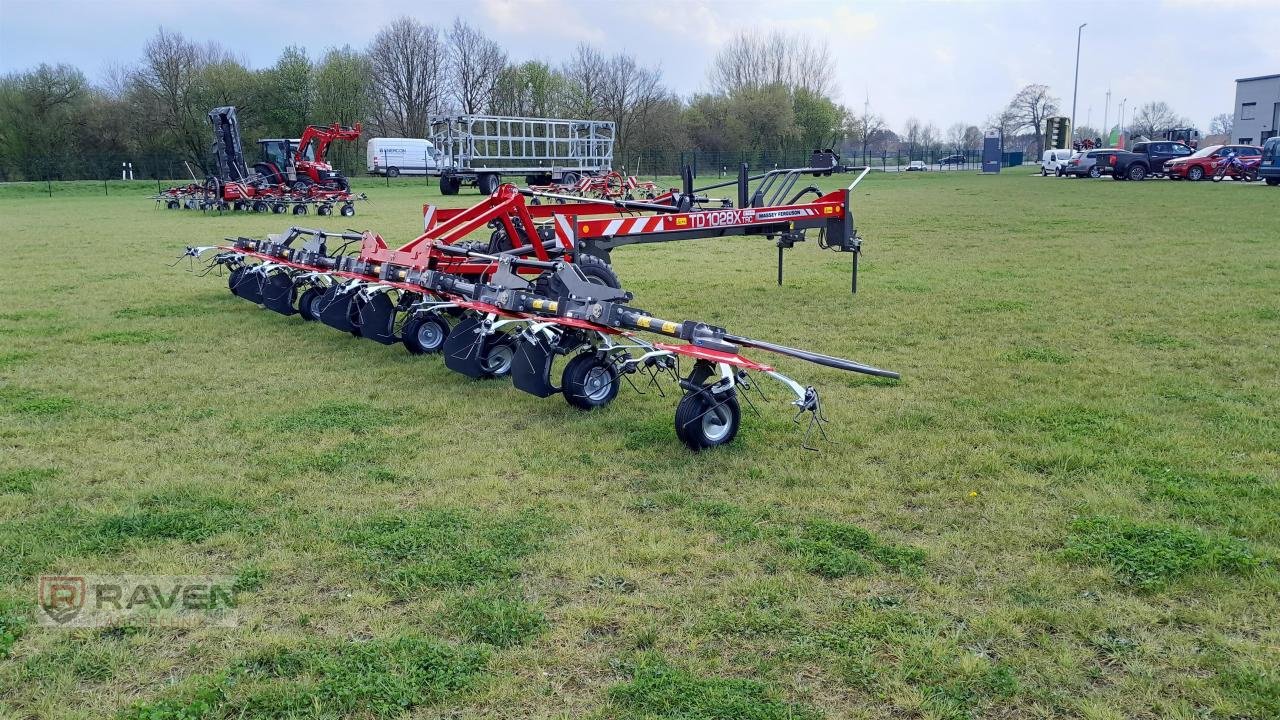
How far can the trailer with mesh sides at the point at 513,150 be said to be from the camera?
3209 centimetres

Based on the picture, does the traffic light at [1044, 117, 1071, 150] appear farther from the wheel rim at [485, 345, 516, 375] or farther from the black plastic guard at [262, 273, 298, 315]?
the wheel rim at [485, 345, 516, 375]

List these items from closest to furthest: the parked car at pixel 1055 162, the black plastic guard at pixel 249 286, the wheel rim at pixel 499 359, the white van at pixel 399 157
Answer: the wheel rim at pixel 499 359 < the black plastic guard at pixel 249 286 < the parked car at pixel 1055 162 < the white van at pixel 399 157

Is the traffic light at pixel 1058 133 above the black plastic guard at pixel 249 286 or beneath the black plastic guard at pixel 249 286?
above

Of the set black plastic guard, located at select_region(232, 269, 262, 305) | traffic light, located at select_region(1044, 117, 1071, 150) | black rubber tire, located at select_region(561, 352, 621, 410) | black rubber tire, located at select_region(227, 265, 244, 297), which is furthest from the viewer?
traffic light, located at select_region(1044, 117, 1071, 150)

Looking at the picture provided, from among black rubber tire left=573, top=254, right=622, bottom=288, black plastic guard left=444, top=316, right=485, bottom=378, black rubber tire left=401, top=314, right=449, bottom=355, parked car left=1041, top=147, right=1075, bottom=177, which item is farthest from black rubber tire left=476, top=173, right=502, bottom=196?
parked car left=1041, top=147, right=1075, bottom=177

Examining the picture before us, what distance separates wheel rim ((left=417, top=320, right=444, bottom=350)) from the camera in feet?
25.6

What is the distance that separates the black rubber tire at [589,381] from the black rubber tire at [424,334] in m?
2.15

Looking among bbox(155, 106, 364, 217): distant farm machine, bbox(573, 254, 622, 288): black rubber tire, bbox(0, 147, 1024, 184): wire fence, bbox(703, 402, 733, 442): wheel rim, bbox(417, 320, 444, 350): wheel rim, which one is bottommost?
bbox(703, 402, 733, 442): wheel rim

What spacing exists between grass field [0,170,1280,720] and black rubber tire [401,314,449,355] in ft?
0.70

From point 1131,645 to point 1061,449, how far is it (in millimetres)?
2069

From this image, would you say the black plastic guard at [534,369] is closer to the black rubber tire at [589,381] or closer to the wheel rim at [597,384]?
the black rubber tire at [589,381]

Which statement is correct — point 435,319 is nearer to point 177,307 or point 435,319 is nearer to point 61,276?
point 177,307

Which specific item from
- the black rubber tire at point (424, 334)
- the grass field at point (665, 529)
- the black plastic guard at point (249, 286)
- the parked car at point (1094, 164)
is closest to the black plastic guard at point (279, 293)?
the black plastic guard at point (249, 286)

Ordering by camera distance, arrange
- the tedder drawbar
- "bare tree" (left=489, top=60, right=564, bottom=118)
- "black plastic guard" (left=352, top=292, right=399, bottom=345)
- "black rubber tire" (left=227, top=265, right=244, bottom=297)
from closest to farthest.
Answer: the tedder drawbar
"black plastic guard" (left=352, top=292, right=399, bottom=345)
"black rubber tire" (left=227, top=265, right=244, bottom=297)
"bare tree" (left=489, top=60, right=564, bottom=118)
